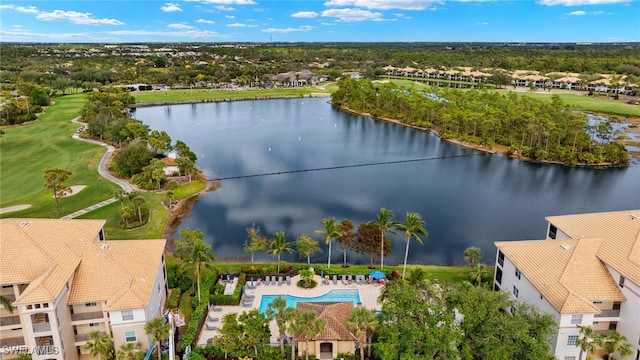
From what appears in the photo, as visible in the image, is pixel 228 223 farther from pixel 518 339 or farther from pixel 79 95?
pixel 79 95

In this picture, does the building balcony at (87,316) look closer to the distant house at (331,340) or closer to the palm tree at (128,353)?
the palm tree at (128,353)

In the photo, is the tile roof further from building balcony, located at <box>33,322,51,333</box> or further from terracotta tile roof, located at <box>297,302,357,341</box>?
terracotta tile roof, located at <box>297,302,357,341</box>

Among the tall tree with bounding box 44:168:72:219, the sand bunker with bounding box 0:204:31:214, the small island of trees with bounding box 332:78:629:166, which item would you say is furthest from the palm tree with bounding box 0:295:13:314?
the small island of trees with bounding box 332:78:629:166

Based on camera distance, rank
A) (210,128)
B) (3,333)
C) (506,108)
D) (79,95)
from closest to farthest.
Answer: (3,333) < (506,108) < (210,128) < (79,95)

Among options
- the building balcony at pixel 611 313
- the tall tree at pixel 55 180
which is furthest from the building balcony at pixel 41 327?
the building balcony at pixel 611 313

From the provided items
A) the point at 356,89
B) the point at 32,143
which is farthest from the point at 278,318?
the point at 356,89
